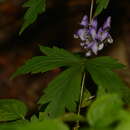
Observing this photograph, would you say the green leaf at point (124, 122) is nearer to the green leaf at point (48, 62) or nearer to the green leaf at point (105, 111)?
the green leaf at point (105, 111)

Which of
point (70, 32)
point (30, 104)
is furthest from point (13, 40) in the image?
point (30, 104)

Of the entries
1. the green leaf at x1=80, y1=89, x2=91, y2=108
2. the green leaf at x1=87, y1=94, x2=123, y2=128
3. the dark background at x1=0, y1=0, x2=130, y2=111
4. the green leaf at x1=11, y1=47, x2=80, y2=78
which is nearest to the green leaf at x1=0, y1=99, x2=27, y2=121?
the green leaf at x1=11, y1=47, x2=80, y2=78

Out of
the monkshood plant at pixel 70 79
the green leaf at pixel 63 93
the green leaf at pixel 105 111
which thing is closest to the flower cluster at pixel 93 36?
the monkshood plant at pixel 70 79

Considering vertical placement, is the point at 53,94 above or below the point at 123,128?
below

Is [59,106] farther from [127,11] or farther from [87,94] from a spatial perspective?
[127,11]

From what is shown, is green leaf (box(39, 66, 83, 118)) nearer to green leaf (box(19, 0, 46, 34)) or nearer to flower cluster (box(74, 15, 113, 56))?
flower cluster (box(74, 15, 113, 56))

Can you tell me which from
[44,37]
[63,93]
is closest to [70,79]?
[63,93]

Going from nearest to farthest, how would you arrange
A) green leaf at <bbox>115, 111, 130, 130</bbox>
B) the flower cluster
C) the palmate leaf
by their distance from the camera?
green leaf at <bbox>115, 111, 130, 130</bbox> < the palmate leaf < the flower cluster
